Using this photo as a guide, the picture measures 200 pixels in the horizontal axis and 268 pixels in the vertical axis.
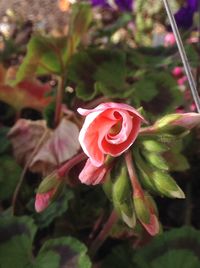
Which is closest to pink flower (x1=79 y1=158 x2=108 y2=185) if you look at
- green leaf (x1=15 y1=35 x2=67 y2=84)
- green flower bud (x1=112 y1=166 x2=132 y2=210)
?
green flower bud (x1=112 y1=166 x2=132 y2=210)

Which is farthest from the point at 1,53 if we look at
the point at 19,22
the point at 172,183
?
the point at 172,183

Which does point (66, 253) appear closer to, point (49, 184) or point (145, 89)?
point (49, 184)

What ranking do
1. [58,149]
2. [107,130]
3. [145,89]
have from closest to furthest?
1. [107,130]
2. [58,149]
3. [145,89]

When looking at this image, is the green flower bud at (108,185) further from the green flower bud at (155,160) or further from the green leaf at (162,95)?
the green leaf at (162,95)

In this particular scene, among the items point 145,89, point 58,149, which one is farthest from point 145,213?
point 145,89

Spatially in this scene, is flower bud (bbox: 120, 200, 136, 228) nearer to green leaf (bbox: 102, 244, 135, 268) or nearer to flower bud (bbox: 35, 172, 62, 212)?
flower bud (bbox: 35, 172, 62, 212)

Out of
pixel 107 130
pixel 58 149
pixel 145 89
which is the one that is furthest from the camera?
pixel 145 89

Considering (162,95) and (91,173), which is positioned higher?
(91,173)

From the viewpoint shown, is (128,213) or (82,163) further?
(82,163)
